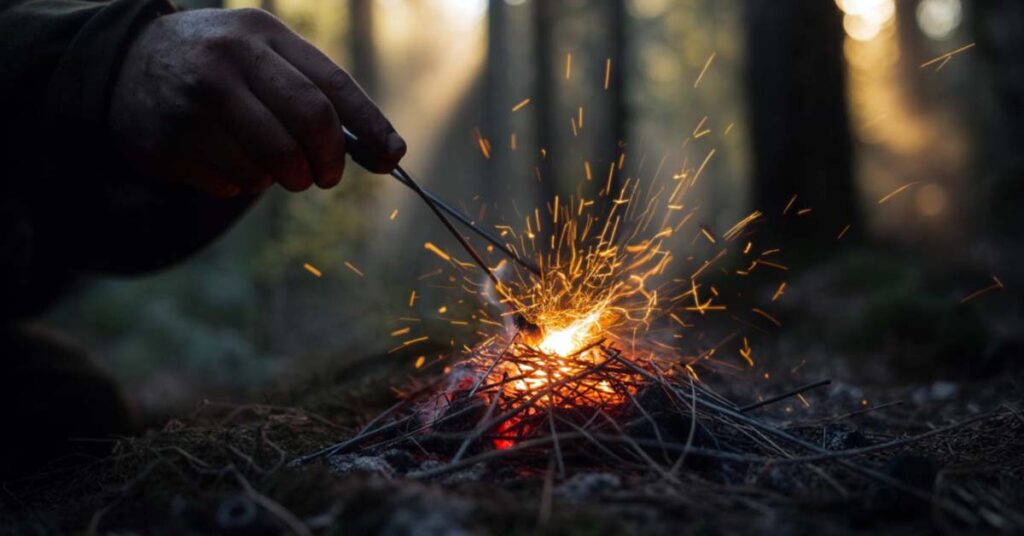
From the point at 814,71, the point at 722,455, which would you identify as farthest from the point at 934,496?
the point at 814,71

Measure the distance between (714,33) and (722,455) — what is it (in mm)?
32797

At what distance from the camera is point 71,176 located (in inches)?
126

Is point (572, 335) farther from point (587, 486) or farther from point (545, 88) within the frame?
point (545, 88)

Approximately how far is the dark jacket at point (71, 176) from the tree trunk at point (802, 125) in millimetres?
5608

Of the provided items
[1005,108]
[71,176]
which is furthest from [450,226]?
[1005,108]

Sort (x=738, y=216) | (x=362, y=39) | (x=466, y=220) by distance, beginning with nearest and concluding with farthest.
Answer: (x=466, y=220)
(x=738, y=216)
(x=362, y=39)

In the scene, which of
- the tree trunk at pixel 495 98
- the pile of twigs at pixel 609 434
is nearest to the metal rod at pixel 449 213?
the pile of twigs at pixel 609 434

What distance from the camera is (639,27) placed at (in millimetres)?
33625

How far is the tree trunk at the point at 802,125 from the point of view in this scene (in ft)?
24.7

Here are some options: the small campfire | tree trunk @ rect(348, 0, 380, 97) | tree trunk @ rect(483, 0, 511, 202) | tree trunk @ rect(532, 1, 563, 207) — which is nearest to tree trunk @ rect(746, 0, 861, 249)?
the small campfire

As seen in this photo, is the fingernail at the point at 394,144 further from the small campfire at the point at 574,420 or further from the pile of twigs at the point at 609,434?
the pile of twigs at the point at 609,434

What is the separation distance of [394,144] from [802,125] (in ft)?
20.3

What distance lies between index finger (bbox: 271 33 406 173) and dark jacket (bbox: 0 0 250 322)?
1.88 ft

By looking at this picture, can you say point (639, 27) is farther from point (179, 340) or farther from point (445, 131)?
point (179, 340)
